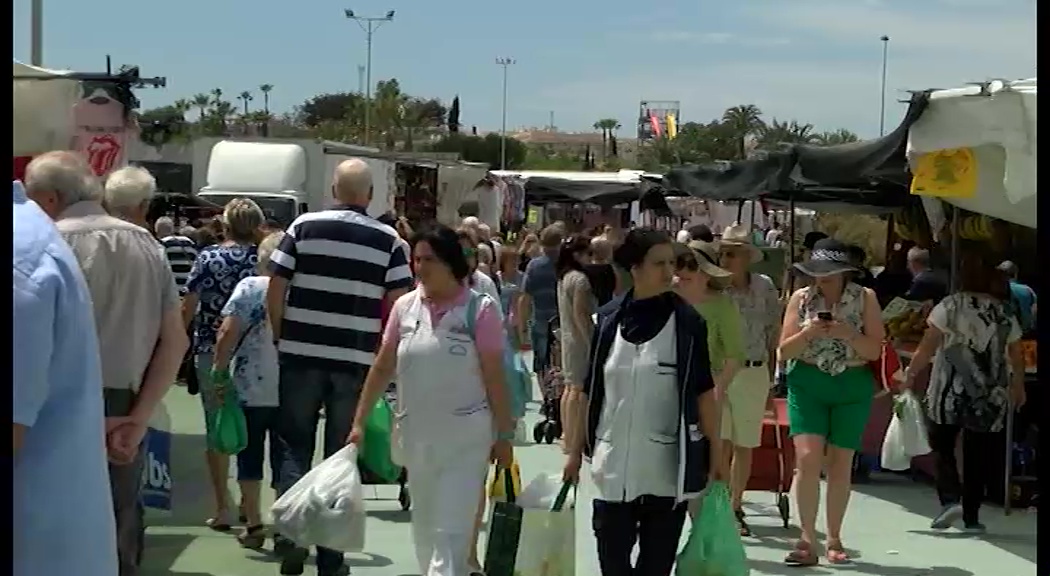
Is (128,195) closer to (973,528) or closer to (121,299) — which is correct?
(121,299)

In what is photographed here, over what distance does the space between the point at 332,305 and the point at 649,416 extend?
1761 mm

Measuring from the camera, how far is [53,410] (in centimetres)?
343

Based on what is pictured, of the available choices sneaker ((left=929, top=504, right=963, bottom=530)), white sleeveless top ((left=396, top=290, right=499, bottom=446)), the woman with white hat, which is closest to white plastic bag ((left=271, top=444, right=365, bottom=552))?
white sleeveless top ((left=396, top=290, right=499, bottom=446))

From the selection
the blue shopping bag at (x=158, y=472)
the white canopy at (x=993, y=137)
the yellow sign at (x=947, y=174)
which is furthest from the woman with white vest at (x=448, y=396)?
the yellow sign at (x=947, y=174)

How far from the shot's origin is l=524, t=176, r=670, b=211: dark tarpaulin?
2989 centimetres

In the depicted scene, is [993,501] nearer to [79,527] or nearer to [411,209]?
[79,527]

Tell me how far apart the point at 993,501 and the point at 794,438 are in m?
2.66

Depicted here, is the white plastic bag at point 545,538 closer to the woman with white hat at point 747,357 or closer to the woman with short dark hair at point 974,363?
the woman with white hat at point 747,357

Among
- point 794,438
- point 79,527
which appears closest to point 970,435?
point 794,438

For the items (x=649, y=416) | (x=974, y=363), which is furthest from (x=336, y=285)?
(x=974, y=363)

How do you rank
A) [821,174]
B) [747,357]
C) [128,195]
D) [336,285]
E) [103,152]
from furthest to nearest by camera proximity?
1. [821,174]
2. [747,357]
3. [103,152]
4. [336,285]
5. [128,195]

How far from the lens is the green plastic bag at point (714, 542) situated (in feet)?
20.0

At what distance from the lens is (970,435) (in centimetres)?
912

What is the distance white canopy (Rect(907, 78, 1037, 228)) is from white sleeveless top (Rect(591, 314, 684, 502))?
215 centimetres
